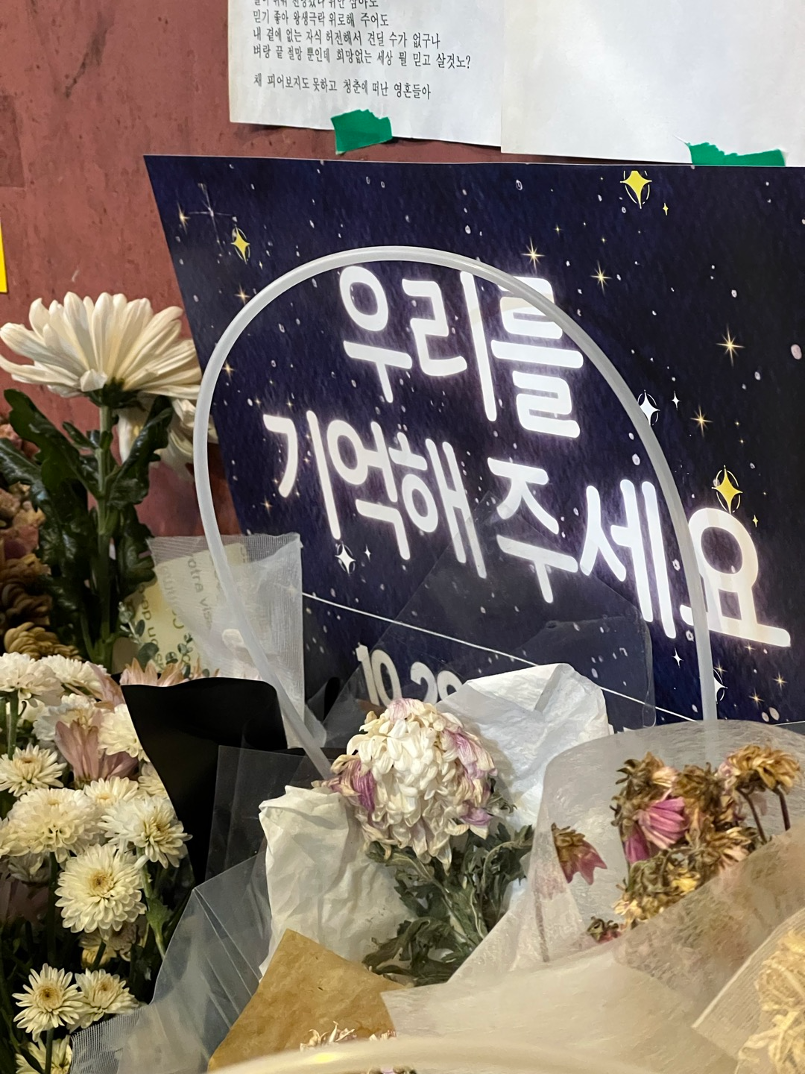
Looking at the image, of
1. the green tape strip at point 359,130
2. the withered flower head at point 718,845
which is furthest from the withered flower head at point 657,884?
the green tape strip at point 359,130

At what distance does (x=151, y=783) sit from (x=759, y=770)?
463mm

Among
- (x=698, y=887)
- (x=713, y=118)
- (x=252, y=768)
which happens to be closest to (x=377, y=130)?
(x=713, y=118)

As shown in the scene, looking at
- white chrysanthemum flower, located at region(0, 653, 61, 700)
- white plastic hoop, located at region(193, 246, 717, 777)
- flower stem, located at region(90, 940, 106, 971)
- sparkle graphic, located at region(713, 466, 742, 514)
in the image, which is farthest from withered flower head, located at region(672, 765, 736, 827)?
white chrysanthemum flower, located at region(0, 653, 61, 700)

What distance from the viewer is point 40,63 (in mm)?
1046

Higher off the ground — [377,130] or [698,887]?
[377,130]

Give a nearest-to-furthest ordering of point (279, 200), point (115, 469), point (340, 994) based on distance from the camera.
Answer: point (340, 994) < point (279, 200) < point (115, 469)

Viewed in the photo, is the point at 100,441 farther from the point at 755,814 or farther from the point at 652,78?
the point at 755,814

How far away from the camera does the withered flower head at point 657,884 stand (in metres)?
0.46

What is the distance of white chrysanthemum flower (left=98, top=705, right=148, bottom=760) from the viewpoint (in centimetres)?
76

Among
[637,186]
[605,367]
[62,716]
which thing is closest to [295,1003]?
[62,716]

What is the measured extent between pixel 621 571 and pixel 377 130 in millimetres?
400

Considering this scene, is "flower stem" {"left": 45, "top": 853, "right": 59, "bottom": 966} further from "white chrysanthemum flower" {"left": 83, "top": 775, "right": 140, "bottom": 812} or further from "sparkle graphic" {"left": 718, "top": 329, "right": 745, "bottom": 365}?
"sparkle graphic" {"left": 718, "top": 329, "right": 745, "bottom": 365}

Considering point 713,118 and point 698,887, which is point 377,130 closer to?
point 713,118

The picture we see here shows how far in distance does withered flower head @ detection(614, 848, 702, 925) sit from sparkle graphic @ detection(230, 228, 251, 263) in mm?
613
